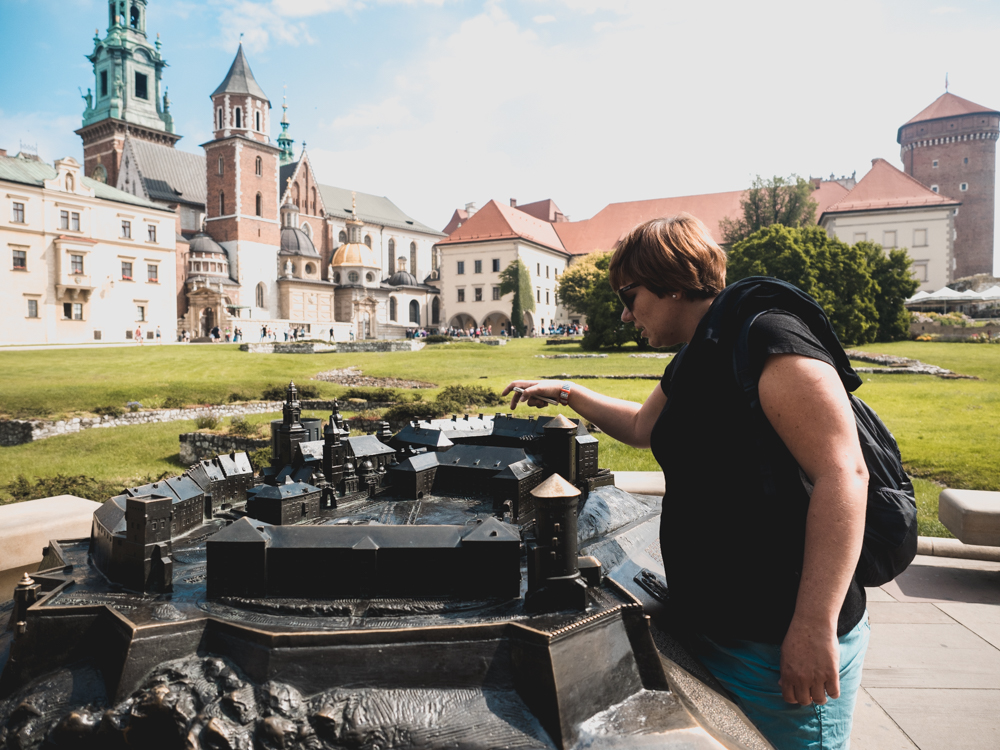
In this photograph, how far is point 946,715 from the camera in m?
3.07

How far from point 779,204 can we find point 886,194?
985 cm

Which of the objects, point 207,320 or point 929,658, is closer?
point 929,658

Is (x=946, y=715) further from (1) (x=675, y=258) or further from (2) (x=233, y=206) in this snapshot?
(2) (x=233, y=206)

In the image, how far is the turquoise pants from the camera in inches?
63.2

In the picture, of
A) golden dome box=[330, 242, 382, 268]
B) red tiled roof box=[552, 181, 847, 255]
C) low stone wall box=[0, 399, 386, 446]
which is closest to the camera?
low stone wall box=[0, 399, 386, 446]

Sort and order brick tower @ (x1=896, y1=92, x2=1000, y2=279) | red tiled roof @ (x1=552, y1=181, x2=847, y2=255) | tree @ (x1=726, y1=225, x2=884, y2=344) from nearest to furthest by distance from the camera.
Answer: tree @ (x1=726, y1=225, x2=884, y2=344)
red tiled roof @ (x1=552, y1=181, x2=847, y2=255)
brick tower @ (x1=896, y1=92, x2=1000, y2=279)

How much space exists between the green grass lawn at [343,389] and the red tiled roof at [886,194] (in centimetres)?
2521

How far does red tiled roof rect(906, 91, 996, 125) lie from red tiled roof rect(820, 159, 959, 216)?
15.5m

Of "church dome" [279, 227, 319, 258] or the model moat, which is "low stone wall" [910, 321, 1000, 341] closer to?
the model moat

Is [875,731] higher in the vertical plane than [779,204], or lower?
lower

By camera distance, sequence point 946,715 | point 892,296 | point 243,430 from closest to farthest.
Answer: point 946,715 → point 243,430 → point 892,296

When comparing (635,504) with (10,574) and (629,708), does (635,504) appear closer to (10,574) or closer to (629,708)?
(629,708)

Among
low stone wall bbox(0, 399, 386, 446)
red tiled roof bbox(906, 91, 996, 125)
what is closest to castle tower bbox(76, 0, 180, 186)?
low stone wall bbox(0, 399, 386, 446)

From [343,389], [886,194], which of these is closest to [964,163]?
[886,194]
